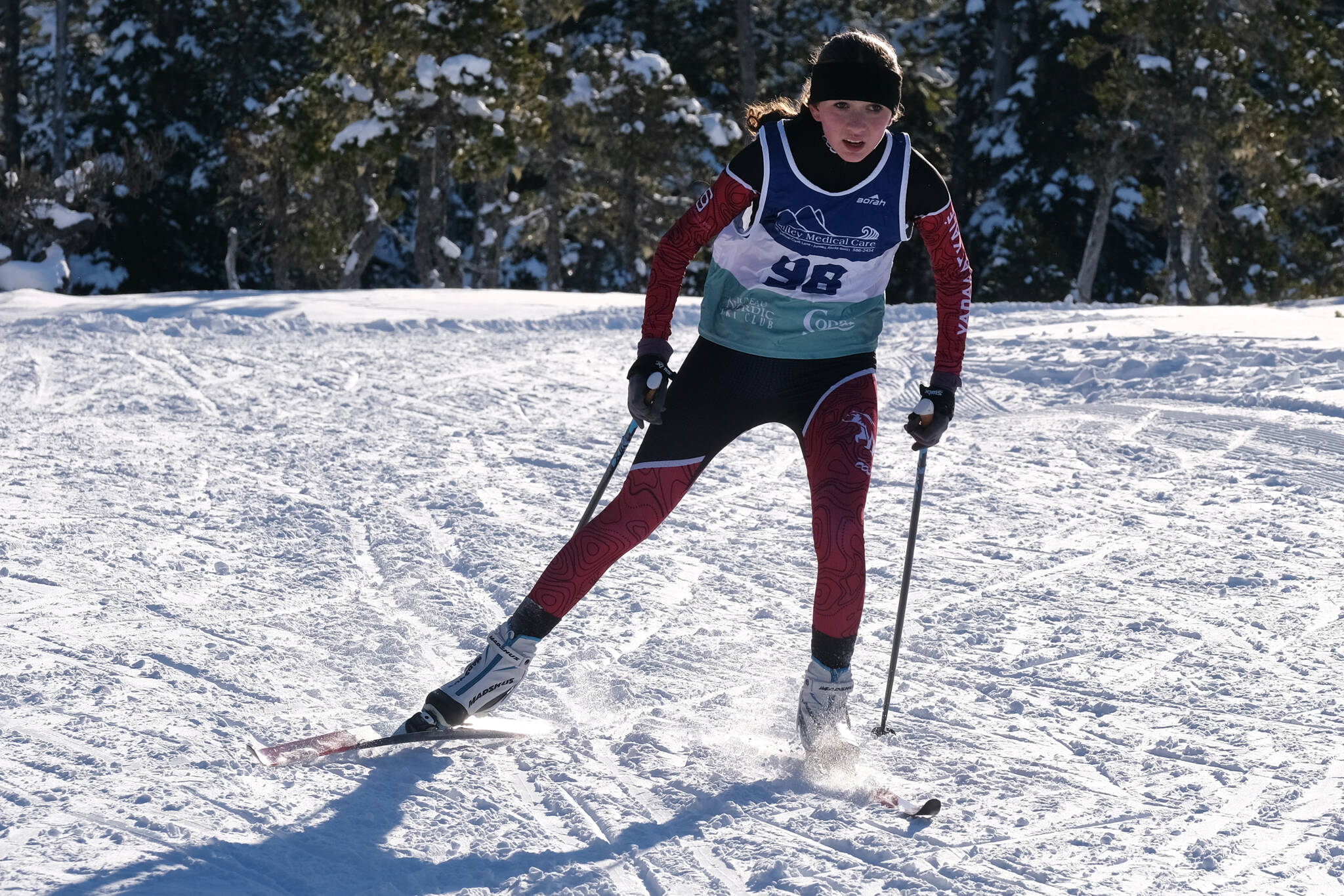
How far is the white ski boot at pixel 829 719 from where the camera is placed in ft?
10.4

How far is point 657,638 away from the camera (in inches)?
163

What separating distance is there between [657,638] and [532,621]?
0.97m

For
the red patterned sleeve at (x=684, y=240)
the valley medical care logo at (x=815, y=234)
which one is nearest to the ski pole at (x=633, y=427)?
the red patterned sleeve at (x=684, y=240)

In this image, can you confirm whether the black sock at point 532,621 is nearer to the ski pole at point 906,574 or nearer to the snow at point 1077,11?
the ski pole at point 906,574

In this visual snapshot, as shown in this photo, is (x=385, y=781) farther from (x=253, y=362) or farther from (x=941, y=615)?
(x=253, y=362)

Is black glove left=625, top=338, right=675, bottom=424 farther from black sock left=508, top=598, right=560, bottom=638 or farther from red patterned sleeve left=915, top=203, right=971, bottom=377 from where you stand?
red patterned sleeve left=915, top=203, right=971, bottom=377

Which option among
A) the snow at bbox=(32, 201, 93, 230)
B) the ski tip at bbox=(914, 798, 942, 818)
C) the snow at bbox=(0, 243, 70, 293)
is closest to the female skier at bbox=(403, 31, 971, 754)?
the ski tip at bbox=(914, 798, 942, 818)

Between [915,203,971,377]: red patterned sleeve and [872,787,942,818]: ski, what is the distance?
3.51 ft

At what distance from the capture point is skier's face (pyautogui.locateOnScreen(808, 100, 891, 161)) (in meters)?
3.04

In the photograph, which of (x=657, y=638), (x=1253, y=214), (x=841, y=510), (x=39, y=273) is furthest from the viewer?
(x=1253, y=214)

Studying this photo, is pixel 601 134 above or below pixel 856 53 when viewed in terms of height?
above

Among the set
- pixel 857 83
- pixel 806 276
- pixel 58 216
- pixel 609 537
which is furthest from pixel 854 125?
pixel 58 216

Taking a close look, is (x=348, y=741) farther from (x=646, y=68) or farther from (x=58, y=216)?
(x=646, y=68)

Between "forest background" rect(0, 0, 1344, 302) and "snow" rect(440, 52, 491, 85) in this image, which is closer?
"snow" rect(440, 52, 491, 85)
